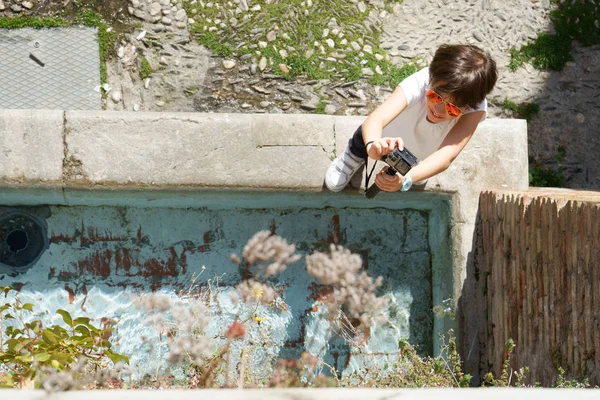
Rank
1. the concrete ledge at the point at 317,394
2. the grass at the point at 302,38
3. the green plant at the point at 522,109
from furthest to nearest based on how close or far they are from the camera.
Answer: the green plant at the point at 522,109 < the grass at the point at 302,38 < the concrete ledge at the point at 317,394

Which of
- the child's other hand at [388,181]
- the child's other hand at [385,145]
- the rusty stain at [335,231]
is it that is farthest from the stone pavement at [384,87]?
the child's other hand at [385,145]

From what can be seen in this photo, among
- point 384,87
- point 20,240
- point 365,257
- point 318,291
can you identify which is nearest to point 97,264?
point 20,240

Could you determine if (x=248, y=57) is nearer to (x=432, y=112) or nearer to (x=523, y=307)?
(x=432, y=112)

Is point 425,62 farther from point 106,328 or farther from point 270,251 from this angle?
point 106,328

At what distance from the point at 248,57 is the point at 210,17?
0.34 metres

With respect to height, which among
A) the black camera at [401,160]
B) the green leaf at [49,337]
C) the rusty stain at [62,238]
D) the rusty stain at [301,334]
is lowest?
the rusty stain at [301,334]

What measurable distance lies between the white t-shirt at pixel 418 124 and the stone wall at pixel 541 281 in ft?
1.50

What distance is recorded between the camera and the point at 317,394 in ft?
6.37

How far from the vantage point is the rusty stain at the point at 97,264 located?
161 inches

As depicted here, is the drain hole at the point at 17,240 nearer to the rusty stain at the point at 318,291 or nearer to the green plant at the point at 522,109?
the rusty stain at the point at 318,291

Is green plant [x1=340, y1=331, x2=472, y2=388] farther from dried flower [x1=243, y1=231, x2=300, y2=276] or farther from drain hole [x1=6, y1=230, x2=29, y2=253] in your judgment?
drain hole [x1=6, y1=230, x2=29, y2=253]

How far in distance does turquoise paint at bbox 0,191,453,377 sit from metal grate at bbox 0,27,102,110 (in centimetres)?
88

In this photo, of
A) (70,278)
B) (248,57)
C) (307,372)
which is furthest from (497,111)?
(70,278)

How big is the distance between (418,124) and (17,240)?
7.26 ft
